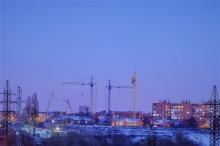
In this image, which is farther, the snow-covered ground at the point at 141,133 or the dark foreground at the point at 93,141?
the snow-covered ground at the point at 141,133

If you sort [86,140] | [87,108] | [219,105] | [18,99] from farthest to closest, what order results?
1. [87,108]
2. [86,140]
3. [18,99]
4. [219,105]

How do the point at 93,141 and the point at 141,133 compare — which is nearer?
the point at 93,141

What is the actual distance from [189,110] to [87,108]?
3790 centimetres

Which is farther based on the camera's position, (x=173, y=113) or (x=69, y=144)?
(x=173, y=113)

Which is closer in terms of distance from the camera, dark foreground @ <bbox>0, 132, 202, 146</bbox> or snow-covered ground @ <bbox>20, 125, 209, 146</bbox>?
dark foreground @ <bbox>0, 132, 202, 146</bbox>

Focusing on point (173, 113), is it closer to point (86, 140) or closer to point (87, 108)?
point (87, 108)

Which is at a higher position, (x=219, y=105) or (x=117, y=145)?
(x=219, y=105)

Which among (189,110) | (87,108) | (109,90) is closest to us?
(109,90)

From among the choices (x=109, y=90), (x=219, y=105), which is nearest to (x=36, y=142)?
(x=219, y=105)

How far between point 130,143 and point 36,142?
25.6 ft

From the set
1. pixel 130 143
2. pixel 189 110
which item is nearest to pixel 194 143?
pixel 130 143

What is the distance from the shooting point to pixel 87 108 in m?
132

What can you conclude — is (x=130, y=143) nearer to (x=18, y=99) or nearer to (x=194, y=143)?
(x=194, y=143)

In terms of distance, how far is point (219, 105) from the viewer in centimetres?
2422
